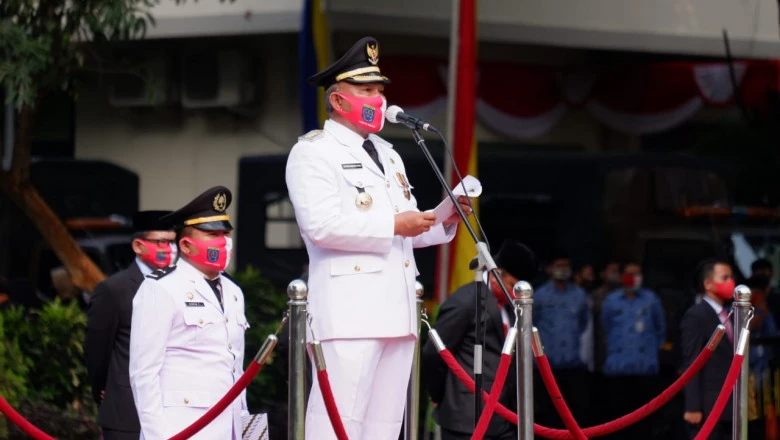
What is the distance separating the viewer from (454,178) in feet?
36.3

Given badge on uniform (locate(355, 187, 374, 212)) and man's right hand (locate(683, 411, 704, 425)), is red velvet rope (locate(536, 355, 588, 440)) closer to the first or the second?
badge on uniform (locate(355, 187, 374, 212))

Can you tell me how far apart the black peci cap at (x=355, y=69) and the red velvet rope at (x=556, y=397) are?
1.36 meters

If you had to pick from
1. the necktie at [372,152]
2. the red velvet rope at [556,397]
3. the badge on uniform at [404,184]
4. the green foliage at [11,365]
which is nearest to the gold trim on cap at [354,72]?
the necktie at [372,152]

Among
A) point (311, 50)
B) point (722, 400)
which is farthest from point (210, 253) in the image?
point (311, 50)

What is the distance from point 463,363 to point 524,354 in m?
1.74

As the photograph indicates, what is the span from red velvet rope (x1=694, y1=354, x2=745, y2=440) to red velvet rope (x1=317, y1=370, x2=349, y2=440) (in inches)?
86.7

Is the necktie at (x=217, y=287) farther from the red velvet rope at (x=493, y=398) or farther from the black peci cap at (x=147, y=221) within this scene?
the black peci cap at (x=147, y=221)

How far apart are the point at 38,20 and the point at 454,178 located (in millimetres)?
3477

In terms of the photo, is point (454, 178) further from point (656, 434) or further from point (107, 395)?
point (107, 395)

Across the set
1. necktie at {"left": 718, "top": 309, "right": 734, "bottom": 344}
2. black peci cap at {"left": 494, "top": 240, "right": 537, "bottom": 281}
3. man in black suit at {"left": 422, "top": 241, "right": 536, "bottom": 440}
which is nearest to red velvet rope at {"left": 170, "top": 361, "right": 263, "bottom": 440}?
man in black suit at {"left": 422, "top": 241, "right": 536, "bottom": 440}

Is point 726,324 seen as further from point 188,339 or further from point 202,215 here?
point 188,339

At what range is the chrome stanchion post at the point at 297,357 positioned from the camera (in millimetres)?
4992

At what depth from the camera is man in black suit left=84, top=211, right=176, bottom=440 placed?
22.0 ft

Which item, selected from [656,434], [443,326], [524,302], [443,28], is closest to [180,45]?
[443,28]
